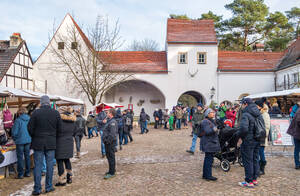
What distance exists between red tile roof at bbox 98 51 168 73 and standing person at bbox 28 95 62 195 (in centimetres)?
1927

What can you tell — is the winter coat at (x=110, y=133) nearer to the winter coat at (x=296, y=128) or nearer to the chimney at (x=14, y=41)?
the winter coat at (x=296, y=128)

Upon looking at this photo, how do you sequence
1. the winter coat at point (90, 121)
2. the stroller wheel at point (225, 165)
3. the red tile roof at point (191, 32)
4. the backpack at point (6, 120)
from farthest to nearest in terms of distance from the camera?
the red tile roof at point (191, 32) < the winter coat at point (90, 121) < the backpack at point (6, 120) < the stroller wheel at point (225, 165)

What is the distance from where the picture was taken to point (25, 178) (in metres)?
6.59

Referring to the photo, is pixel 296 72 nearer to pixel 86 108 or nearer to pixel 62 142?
pixel 86 108

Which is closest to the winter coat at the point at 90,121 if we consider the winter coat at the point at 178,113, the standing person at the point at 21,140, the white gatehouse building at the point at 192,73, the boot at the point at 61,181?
the winter coat at the point at 178,113

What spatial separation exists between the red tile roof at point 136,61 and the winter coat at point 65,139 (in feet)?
62.0

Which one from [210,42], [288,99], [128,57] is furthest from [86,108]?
[288,99]

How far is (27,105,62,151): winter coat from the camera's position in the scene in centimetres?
513

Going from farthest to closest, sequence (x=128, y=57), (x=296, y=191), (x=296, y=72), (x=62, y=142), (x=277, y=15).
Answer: (x=277, y=15), (x=128, y=57), (x=296, y=72), (x=62, y=142), (x=296, y=191)

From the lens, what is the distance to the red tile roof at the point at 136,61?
24.6m

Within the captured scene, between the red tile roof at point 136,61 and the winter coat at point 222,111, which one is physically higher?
the red tile roof at point 136,61

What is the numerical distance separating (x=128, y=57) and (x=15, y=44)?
33.9 ft

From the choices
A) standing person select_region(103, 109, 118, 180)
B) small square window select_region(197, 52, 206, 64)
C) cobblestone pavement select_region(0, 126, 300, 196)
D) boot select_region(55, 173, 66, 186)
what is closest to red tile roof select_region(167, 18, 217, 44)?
small square window select_region(197, 52, 206, 64)

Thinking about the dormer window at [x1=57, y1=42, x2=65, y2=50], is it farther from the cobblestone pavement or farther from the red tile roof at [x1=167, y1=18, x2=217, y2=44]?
the cobblestone pavement
